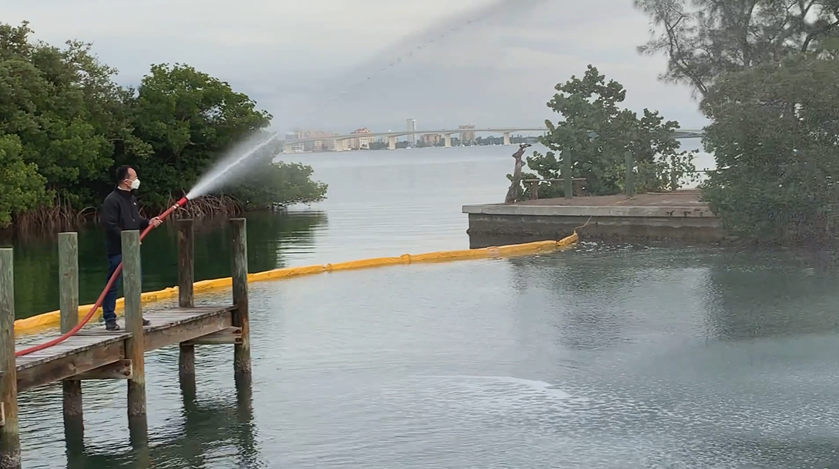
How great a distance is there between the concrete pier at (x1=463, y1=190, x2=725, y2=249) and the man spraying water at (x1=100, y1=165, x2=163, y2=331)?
1641cm

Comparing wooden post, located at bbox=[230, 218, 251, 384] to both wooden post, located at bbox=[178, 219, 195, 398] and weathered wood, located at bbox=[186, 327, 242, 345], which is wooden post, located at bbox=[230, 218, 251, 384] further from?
wooden post, located at bbox=[178, 219, 195, 398]

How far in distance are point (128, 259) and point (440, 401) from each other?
3251 mm

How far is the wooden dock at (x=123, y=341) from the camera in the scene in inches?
358

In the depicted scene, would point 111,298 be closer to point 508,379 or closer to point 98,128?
point 508,379

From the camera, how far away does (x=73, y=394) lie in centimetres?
1088

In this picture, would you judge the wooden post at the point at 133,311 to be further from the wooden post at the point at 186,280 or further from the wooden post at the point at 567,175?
the wooden post at the point at 567,175

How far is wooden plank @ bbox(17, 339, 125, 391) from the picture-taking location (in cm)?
930

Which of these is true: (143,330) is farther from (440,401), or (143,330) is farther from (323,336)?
(323,336)

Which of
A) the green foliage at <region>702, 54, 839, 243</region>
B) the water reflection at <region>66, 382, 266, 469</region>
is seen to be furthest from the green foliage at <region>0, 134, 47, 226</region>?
the water reflection at <region>66, 382, 266, 469</region>

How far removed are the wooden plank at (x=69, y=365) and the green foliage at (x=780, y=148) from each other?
15401mm

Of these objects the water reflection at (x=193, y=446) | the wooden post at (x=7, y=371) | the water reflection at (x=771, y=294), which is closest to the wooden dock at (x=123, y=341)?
the wooden post at (x=7, y=371)

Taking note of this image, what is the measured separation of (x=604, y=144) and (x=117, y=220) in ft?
78.4

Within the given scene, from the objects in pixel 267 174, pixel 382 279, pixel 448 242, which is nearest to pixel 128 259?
pixel 382 279

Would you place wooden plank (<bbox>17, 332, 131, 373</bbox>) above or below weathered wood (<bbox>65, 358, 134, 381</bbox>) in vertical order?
above
